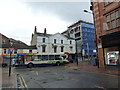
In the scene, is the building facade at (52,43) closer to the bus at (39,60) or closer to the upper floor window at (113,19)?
the bus at (39,60)

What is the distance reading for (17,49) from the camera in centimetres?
3434

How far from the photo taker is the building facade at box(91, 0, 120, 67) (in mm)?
13172

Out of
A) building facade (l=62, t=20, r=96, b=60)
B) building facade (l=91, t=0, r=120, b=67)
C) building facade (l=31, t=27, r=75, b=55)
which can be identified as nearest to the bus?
building facade (l=91, t=0, r=120, b=67)

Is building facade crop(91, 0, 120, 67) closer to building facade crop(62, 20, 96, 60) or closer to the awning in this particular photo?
the awning

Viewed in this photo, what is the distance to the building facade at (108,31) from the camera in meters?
13.2

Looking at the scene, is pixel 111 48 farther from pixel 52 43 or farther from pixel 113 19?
pixel 52 43

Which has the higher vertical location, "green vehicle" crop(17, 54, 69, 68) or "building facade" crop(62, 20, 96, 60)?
"building facade" crop(62, 20, 96, 60)

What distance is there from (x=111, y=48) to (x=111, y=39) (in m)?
1.34

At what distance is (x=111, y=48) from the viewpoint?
13906 mm

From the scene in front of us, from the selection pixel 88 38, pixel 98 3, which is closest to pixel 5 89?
pixel 98 3

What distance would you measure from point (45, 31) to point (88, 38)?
22.1 metres

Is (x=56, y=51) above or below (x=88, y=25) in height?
below

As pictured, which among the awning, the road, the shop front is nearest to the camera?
the road

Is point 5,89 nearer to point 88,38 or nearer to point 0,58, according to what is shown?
point 0,58
